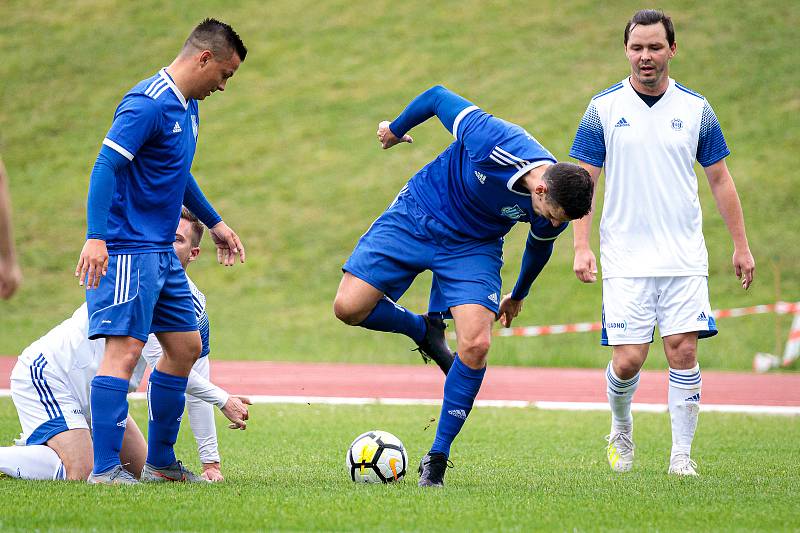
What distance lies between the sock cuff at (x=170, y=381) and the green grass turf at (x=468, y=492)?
65cm

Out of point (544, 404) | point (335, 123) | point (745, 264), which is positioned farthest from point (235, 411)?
point (335, 123)

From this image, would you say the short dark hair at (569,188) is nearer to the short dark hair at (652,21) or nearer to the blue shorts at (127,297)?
the short dark hair at (652,21)

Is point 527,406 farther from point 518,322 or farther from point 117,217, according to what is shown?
point 518,322

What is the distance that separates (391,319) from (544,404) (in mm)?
4939

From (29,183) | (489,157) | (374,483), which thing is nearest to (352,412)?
(374,483)

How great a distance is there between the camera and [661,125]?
727 centimetres

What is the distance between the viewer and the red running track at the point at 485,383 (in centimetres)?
1324

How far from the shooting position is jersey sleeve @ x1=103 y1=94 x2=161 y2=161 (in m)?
6.18

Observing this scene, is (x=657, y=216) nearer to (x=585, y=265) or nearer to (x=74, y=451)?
(x=585, y=265)

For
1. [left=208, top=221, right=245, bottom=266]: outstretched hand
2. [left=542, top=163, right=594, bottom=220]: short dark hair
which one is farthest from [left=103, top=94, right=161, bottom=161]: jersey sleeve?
[left=542, top=163, right=594, bottom=220]: short dark hair

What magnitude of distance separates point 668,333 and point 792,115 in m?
23.1

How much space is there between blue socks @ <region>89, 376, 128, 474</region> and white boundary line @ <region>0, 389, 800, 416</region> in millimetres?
5554

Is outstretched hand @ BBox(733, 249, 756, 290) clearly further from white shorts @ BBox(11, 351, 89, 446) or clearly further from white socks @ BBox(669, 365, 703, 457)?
white shorts @ BBox(11, 351, 89, 446)

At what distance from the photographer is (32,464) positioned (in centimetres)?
679
